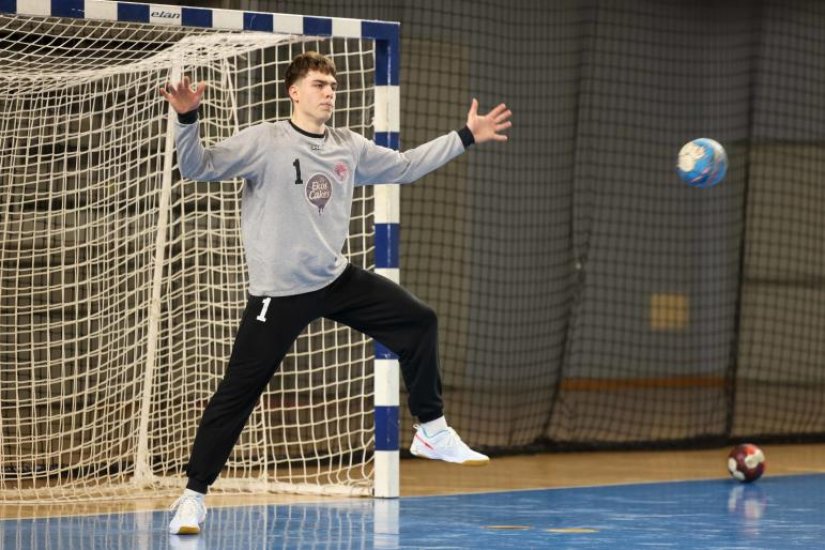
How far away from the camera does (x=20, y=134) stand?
820cm

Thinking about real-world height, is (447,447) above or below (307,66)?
below

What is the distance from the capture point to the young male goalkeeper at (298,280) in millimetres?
6273

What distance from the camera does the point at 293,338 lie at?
250 inches

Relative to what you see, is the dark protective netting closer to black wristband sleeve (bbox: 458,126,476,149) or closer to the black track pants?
black wristband sleeve (bbox: 458,126,476,149)

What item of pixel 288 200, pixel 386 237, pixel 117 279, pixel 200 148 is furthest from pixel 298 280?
pixel 117 279

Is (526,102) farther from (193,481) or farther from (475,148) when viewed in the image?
(193,481)

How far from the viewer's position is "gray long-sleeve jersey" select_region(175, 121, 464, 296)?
20.5 feet

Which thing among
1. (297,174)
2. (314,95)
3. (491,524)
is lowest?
(491,524)

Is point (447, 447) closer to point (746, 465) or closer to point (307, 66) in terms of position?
point (307, 66)

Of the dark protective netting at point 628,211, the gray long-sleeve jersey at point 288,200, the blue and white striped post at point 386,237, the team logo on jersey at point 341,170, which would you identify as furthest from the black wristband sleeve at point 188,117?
the dark protective netting at point 628,211

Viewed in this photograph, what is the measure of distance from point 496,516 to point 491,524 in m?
0.31

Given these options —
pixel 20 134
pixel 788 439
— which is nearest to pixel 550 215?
pixel 788 439

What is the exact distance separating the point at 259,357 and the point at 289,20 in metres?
1.89

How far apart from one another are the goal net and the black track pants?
1593 millimetres
